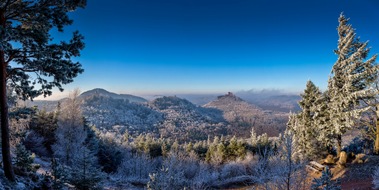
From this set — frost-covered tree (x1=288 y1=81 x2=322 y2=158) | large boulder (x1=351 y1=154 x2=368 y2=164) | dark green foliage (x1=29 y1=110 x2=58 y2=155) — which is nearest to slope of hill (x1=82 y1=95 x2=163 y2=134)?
dark green foliage (x1=29 y1=110 x2=58 y2=155)

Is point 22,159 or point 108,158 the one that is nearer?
point 22,159

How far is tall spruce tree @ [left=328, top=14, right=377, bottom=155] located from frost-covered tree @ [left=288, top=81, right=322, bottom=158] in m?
3.34

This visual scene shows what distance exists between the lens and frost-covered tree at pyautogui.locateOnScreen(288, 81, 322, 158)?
2461 cm

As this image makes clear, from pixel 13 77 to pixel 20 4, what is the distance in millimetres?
3426

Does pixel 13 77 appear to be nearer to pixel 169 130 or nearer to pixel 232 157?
pixel 232 157

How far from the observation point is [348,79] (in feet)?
64.7

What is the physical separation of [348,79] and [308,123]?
309 inches

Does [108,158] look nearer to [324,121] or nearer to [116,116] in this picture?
[324,121]

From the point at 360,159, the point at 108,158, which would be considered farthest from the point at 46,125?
the point at 360,159

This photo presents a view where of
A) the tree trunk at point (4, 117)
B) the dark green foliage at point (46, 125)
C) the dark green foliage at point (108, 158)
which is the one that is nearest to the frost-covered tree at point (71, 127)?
the dark green foliage at point (46, 125)

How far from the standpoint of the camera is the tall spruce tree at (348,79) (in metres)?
19.0

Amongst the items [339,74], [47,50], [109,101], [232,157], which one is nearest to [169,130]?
[109,101]

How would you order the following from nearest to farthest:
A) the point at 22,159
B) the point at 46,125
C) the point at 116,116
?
the point at 22,159 < the point at 46,125 < the point at 116,116

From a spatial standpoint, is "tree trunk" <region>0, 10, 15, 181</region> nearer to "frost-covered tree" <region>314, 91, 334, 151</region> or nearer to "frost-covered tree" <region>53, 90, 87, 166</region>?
"frost-covered tree" <region>53, 90, 87, 166</region>
